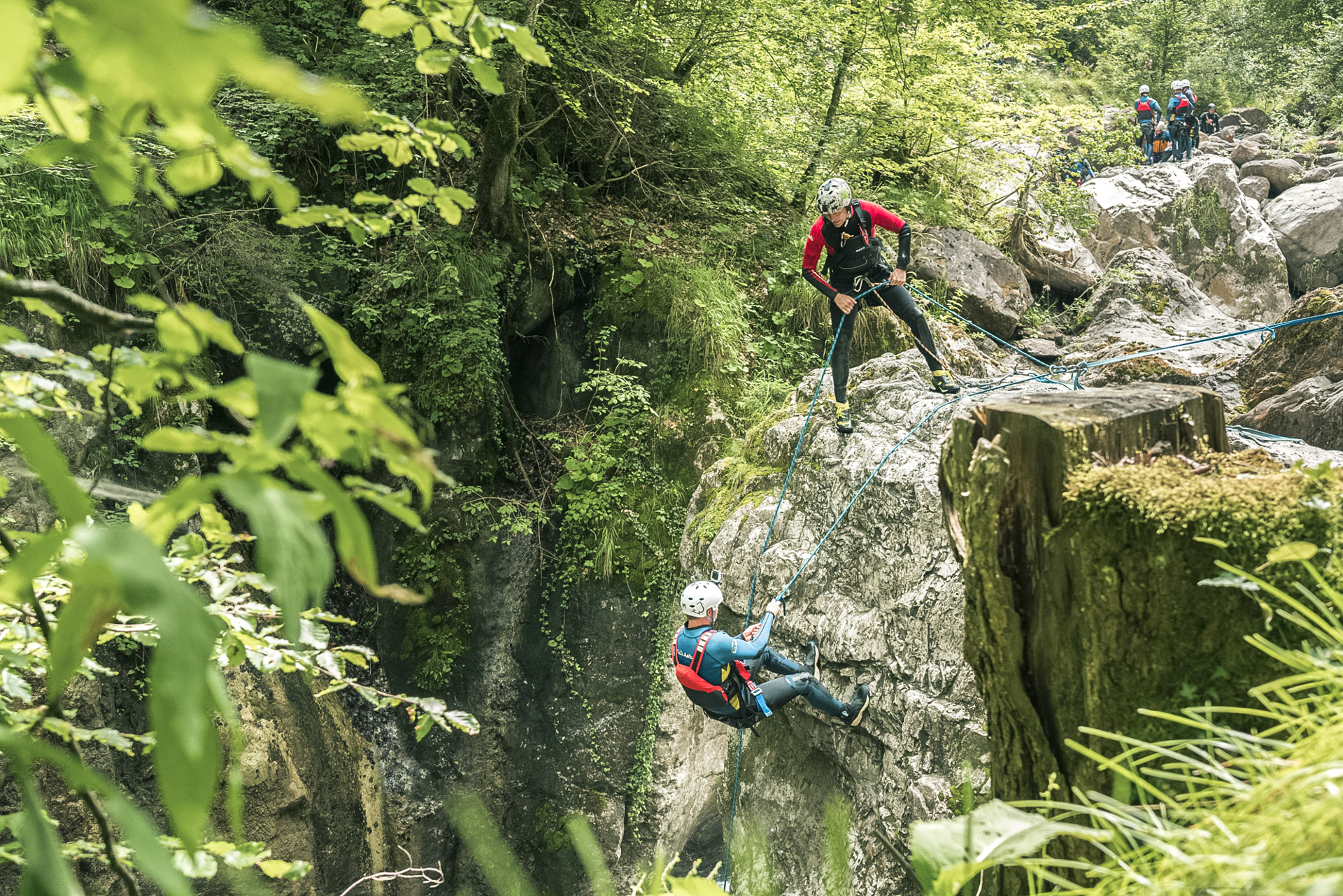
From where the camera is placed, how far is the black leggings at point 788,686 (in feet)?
13.8

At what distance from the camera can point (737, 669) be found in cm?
459

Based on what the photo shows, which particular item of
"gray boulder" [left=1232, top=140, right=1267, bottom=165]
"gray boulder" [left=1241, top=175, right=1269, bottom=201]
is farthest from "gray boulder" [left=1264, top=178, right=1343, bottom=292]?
"gray boulder" [left=1232, top=140, right=1267, bottom=165]

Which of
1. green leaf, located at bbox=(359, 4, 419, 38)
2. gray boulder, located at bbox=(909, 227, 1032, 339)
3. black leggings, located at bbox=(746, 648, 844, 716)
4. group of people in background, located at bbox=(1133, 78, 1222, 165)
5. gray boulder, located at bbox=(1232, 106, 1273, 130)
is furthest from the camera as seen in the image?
gray boulder, located at bbox=(1232, 106, 1273, 130)

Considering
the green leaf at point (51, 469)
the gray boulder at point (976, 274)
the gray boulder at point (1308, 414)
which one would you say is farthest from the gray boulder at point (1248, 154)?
the green leaf at point (51, 469)

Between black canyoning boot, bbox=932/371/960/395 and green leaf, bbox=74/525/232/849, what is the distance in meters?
4.89

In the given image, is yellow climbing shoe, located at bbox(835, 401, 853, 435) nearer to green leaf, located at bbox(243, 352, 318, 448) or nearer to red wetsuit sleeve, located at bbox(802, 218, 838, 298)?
red wetsuit sleeve, located at bbox(802, 218, 838, 298)

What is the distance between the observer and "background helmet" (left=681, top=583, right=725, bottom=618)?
4820mm

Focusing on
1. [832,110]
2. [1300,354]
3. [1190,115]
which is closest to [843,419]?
[1300,354]

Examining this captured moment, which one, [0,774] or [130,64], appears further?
[0,774]

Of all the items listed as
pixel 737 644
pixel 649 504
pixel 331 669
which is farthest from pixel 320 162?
pixel 331 669

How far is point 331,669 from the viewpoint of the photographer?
188cm

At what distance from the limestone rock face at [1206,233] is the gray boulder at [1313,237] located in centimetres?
45

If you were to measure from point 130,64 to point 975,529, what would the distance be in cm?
165

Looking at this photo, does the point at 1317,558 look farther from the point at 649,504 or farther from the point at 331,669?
the point at 649,504
